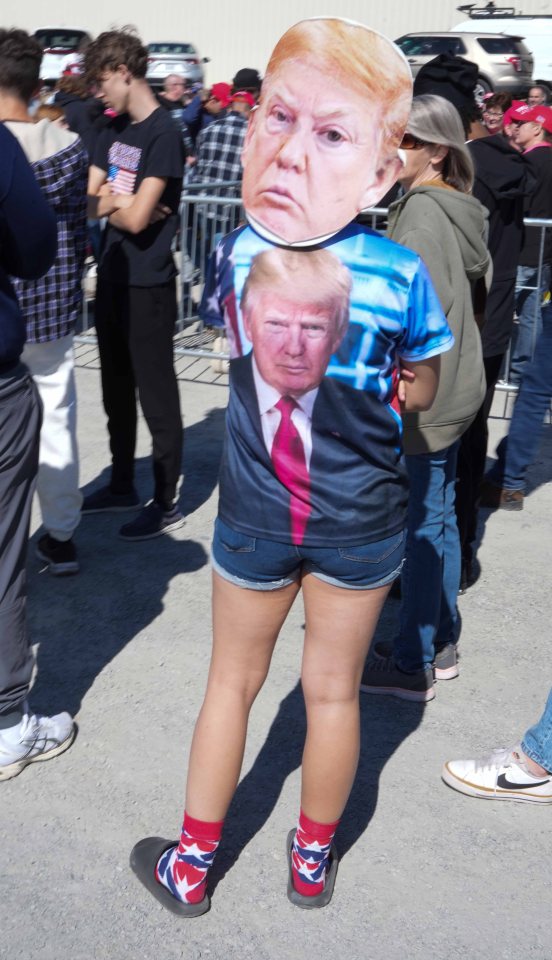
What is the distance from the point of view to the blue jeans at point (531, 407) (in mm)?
5230

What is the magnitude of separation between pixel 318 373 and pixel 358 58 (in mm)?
634

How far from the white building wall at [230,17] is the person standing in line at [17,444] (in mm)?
25644

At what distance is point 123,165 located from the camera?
4.60 metres

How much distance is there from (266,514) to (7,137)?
1252mm

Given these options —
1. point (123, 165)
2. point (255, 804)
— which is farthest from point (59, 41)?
point (255, 804)

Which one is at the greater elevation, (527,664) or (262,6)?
(527,664)

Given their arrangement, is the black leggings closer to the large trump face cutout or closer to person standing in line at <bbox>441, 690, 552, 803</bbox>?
person standing in line at <bbox>441, 690, 552, 803</bbox>

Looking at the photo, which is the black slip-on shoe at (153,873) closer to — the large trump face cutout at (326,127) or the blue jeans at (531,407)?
the large trump face cutout at (326,127)

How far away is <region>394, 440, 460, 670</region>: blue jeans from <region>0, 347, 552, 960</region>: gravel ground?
0.23 meters

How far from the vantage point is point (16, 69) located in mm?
3598

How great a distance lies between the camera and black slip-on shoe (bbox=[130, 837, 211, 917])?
2.68 meters

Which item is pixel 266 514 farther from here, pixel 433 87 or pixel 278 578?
pixel 433 87

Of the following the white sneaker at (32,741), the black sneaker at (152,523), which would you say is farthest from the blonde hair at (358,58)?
the black sneaker at (152,523)

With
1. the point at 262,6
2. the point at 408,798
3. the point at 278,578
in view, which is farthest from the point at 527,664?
the point at 262,6
